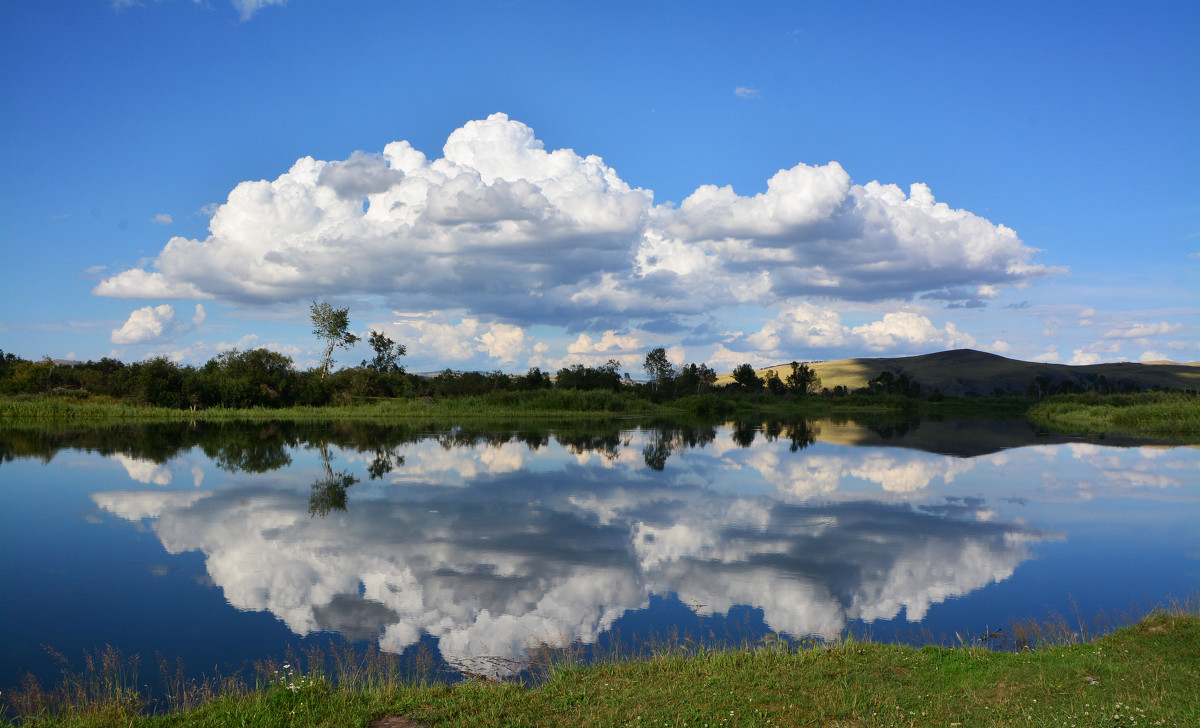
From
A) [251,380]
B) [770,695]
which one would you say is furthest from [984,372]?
[770,695]

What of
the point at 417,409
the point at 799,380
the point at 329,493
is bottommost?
the point at 329,493

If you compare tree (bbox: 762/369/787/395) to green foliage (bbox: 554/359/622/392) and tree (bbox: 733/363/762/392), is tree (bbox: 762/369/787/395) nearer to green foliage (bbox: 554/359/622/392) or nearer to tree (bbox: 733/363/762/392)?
tree (bbox: 733/363/762/392)

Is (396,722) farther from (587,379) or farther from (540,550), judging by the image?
(587,379)

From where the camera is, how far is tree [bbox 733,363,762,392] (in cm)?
11431

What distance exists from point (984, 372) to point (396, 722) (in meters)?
179

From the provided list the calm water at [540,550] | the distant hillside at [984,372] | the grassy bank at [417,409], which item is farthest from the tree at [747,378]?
the calm water at [540,550]

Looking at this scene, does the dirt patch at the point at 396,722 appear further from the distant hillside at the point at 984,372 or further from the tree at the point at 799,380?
the distant hillside at the point at 984,372

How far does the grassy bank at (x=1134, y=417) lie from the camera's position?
49459 millimetres

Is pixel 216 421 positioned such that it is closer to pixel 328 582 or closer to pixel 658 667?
pixel 328 582

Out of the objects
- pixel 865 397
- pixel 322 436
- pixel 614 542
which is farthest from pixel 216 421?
pixel 865 397

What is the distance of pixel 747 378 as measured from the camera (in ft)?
376

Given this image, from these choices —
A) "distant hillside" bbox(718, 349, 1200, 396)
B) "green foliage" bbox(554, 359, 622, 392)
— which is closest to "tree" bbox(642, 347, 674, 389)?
"green foliage" bbox(554, 359, 622, 392)

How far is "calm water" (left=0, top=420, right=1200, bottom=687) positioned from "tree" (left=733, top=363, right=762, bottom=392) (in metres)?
86.8

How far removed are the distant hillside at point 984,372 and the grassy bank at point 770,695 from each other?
481ft
